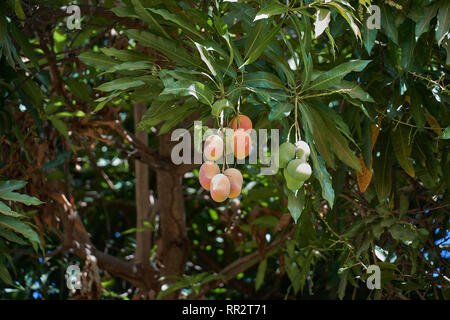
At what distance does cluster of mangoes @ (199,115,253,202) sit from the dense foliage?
0.06m

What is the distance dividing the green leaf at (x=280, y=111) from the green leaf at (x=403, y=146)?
54 cm

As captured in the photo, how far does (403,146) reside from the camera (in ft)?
6.36

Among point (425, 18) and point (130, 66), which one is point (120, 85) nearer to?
point (130, 66)

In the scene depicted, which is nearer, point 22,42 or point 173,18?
point 173,18

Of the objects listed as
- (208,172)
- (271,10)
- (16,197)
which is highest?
(271,10)

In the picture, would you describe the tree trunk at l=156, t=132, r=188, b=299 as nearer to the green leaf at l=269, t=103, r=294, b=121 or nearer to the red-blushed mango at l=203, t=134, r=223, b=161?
the green leaf at l=269, t=103, r=294, b=121

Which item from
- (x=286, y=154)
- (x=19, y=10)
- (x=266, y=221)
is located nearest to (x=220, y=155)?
(x=286, y=154)

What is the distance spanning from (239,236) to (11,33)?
134cm

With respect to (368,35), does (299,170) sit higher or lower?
lower

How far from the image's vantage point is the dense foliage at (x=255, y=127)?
1.57 metres

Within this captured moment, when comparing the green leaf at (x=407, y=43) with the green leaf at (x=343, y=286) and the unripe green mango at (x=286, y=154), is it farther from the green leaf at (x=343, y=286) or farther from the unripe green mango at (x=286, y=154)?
the green leaf at (x=343, y=286)

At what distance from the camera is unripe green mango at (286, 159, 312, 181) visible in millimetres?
1343

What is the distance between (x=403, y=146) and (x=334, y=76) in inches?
19.5

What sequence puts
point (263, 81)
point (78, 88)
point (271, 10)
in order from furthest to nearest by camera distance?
point (78, 88)
point (263, 81)
point (271, 10)
